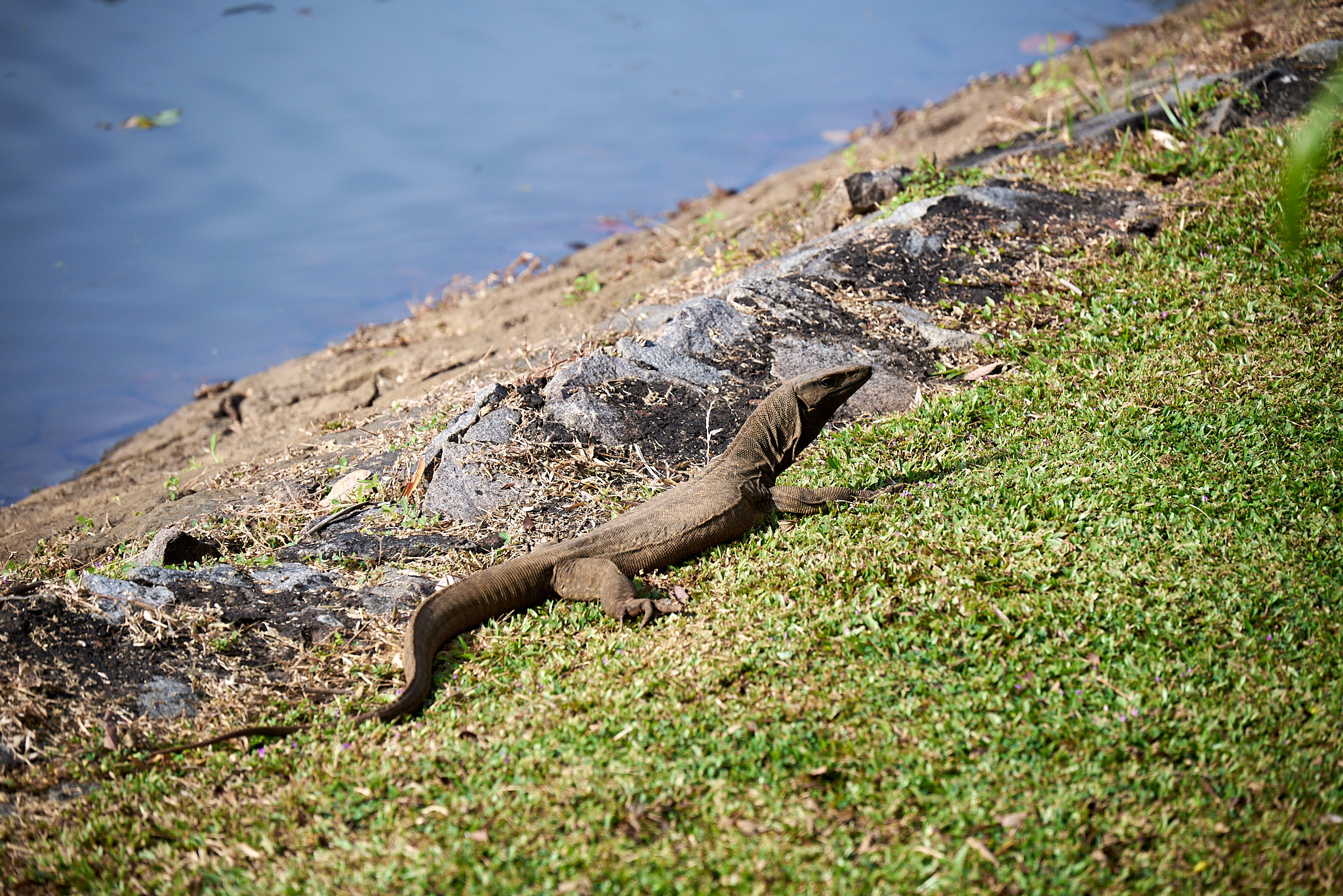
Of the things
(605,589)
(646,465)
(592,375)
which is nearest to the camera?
(605,589)

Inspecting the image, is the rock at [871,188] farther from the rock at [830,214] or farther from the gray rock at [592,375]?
the gray rock at [592,375]

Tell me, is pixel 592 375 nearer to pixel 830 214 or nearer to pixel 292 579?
pixel 292 579

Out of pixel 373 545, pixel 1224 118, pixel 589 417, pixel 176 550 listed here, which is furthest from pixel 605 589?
pixel 1224 118

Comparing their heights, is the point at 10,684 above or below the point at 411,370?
below

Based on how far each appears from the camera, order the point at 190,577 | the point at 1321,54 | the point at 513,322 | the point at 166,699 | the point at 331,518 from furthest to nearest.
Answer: the point at 513,322 < the point at 1321,54 < the point at 331,518 < the point at 190,577 < the point at 166,699

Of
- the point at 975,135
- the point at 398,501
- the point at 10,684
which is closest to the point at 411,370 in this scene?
the point at 398,501

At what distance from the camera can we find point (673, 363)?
5.96 metres

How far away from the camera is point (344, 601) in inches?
170

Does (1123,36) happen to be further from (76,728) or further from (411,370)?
(76,728)

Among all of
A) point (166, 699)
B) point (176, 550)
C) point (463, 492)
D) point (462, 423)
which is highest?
point (462, 423)

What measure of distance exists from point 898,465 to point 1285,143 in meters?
4.98

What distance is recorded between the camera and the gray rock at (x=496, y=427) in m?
5.33

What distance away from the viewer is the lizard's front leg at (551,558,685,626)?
13.2 feet

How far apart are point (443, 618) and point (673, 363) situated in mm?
2610
